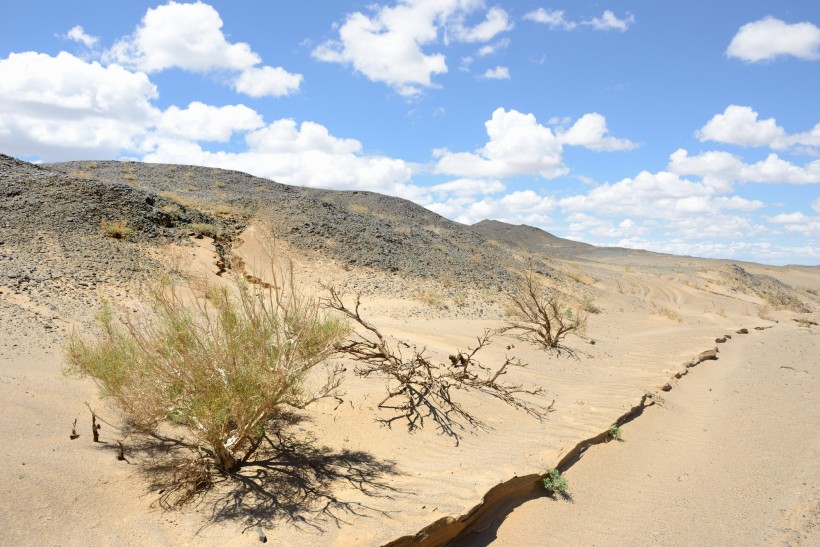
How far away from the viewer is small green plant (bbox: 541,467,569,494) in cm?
575

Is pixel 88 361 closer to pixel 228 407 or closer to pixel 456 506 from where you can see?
pixel 228 407

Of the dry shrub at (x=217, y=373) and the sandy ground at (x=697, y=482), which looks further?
the sandy ground at (x=697, y=482)

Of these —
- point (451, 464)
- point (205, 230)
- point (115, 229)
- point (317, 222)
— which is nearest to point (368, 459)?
point (451, 464)

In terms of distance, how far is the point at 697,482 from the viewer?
20.9 ft

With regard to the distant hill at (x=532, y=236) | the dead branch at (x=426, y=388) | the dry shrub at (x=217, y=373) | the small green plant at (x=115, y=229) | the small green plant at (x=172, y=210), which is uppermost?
the distant hill at (x=532, y=236)

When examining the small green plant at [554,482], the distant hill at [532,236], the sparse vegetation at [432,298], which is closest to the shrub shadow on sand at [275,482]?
the small green plant at [554,482]

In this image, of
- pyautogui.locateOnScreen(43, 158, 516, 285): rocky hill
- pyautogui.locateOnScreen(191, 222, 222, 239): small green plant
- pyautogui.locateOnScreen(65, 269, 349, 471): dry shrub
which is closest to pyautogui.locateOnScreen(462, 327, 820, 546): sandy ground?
pyautogui.locateOnScreen(65, 269, 349, 471): dry shrub

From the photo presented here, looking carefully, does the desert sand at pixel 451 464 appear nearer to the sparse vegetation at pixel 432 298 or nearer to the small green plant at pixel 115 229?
the small green plant at pixel 115 229

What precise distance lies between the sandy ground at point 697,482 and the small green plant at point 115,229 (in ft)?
43.1

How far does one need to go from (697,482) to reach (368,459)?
154 inches

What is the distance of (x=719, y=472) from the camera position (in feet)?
22.0

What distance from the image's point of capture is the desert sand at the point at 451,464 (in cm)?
420

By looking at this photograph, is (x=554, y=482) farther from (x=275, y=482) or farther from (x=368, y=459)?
(x=275, y=482)

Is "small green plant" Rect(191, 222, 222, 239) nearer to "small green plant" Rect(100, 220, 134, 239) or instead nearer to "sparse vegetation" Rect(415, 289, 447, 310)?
"small green plant" Rect(100, 220, 134, 239)
